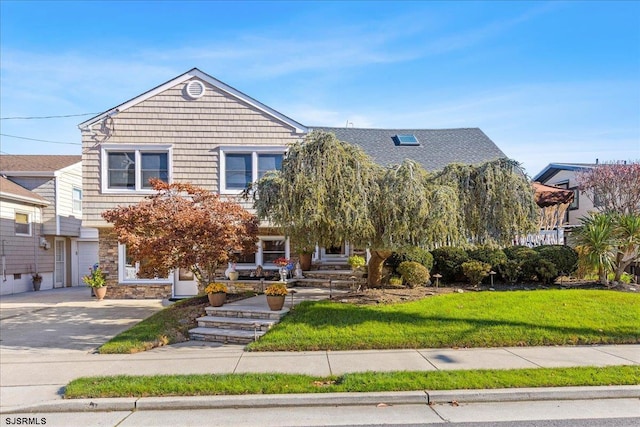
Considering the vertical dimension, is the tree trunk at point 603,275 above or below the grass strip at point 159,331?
above

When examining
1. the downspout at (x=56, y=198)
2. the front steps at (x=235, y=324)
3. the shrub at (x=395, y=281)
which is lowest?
the front steps at (x=235, y=324)

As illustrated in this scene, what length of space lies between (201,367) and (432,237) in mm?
5258

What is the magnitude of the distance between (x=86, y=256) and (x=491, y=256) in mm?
19609

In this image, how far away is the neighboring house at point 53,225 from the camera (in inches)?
720

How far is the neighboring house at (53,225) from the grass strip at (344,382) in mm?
15081

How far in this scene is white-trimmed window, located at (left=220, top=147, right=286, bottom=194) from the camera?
14508mm

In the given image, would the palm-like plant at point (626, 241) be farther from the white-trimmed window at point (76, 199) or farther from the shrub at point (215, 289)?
the white-trimmed window at point (76, 199)

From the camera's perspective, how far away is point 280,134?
14.6 metres

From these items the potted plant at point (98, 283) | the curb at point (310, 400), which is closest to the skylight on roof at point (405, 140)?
the potted plant at point (98, 283)

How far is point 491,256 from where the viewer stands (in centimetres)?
1172

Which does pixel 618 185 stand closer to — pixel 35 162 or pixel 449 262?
pixel 449 262

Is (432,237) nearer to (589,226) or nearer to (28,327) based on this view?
(589,226)

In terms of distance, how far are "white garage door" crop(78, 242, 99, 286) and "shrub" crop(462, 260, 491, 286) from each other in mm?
18527

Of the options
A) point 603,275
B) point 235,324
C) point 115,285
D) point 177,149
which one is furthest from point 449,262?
point 115,285
